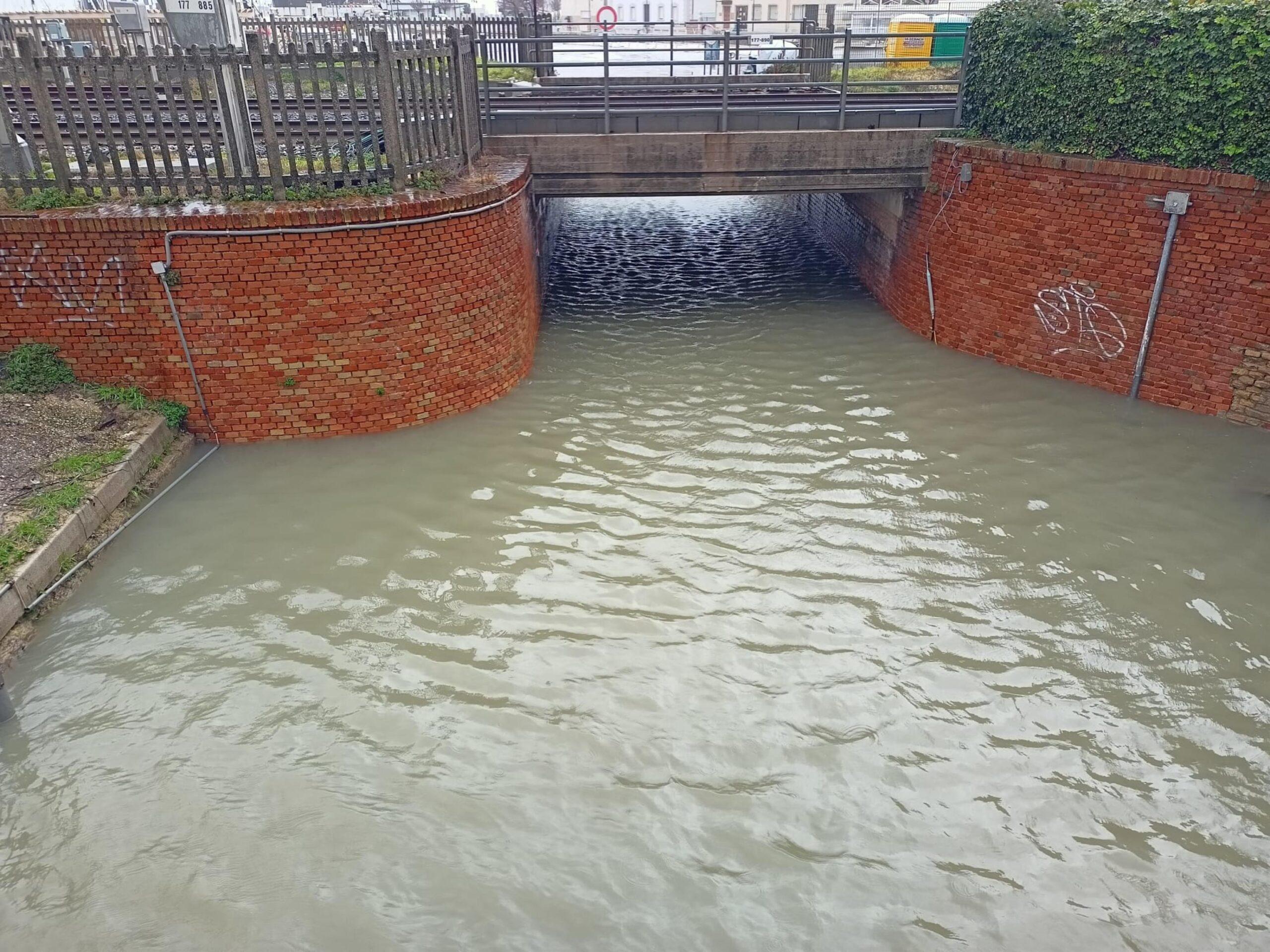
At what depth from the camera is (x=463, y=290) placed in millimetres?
8484

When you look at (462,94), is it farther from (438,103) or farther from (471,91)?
(471,91)

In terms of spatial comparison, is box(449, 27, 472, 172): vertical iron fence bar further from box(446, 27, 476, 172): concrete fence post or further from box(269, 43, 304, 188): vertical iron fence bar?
box(269, 43, 304, 188): vertical iron fence bar

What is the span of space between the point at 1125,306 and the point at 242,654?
887cm

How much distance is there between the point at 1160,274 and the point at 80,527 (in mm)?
9867

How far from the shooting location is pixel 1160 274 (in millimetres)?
8789

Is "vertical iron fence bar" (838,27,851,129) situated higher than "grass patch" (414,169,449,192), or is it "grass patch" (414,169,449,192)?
"vertical iron fence bar" (838,27,851,129)

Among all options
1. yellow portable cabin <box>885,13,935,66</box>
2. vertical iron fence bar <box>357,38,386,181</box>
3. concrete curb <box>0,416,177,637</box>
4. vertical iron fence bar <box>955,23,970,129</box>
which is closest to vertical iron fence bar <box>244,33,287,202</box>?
vertical iron fence bar <box>357,38,386,181</box>

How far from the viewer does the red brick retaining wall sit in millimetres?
8414

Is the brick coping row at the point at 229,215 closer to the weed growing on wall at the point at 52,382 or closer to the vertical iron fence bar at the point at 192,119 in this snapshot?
the vertical iron fence bar at the point at 192,119

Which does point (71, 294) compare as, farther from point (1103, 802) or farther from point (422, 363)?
point (1103, 802)

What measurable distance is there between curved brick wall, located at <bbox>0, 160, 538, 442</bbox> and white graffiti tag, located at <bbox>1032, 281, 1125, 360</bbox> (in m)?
6.04

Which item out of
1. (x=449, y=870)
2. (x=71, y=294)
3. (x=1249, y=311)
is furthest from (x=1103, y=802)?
(x=71, y=294)

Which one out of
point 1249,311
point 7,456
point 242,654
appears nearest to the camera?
point 242,654

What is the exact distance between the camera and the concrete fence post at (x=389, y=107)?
789cm
